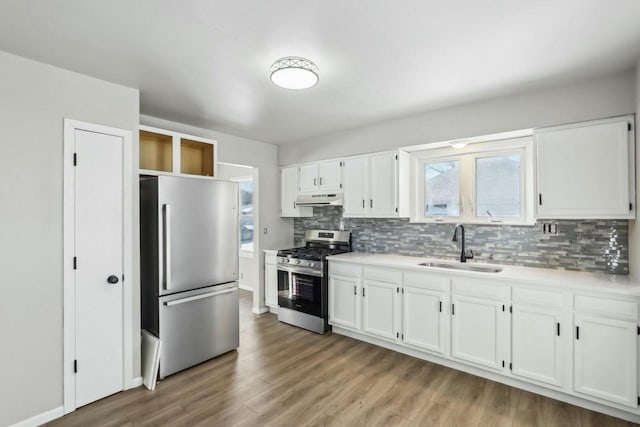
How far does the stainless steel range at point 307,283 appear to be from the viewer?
12.6 feet

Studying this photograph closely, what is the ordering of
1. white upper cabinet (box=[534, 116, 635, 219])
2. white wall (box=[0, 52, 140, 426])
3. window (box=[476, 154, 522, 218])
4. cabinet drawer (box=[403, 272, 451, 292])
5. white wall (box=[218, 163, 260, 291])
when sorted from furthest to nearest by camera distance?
white wall (box=[218, 163, 260, 291]), window (box=[476, 154, 522, 218]), cabinet drawer (box=[403, 272, 451, 292]), white upper cabinet (box=[534, 116, 635, 219]), white wall (box=[0, 52, 140, 426])

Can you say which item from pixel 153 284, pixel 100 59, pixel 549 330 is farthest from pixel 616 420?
pixel 100 59

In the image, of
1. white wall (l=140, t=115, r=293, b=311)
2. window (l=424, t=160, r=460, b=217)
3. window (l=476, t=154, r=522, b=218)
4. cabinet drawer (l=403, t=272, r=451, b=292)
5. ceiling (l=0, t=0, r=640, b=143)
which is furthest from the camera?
white wall (l=140, t=115, r=293, b=311)

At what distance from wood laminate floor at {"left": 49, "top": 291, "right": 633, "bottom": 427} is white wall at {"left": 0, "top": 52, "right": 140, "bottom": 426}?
39 centimetres

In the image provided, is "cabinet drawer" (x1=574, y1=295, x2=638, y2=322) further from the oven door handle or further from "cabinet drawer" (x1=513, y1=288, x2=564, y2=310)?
the oven door handle

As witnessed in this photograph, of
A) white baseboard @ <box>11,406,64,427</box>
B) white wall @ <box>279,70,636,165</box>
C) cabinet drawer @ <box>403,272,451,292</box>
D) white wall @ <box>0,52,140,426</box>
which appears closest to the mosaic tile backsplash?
cabinet drawer @ <box>403,272,451,292</box>

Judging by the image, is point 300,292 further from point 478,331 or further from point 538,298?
point 538,298

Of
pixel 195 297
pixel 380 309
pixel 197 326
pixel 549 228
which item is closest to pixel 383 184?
pixel 380 309

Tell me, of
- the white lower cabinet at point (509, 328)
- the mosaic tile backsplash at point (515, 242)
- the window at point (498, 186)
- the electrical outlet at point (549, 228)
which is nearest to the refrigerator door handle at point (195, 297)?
the white lower cabinet at point (509, 328)

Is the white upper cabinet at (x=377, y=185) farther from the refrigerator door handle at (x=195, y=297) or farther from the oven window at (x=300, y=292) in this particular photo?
the refrigerator door handle at (x=195, y=297)

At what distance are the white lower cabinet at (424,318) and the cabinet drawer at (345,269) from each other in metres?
0.59

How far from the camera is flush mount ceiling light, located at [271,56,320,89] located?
217cm

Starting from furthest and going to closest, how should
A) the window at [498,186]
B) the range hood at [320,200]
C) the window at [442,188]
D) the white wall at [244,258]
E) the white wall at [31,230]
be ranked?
the white wall at [244,258] < the range hood at [320,200] < the window at [442,188] < the window at [498,186] < the white wall at [31,230]

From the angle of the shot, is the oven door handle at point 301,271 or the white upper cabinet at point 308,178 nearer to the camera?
the oven door handle at point 301,271
